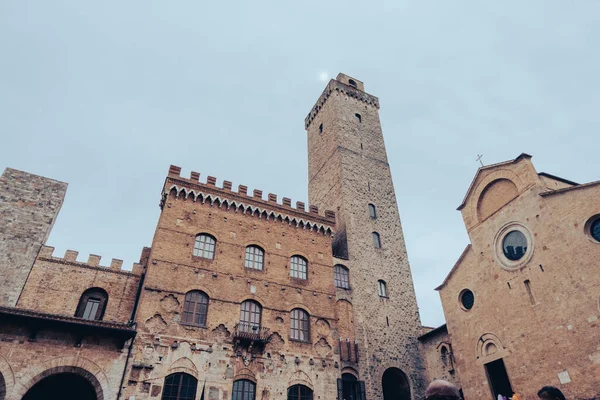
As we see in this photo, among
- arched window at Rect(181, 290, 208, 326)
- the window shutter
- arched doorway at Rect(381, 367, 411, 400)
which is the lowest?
the window shutter

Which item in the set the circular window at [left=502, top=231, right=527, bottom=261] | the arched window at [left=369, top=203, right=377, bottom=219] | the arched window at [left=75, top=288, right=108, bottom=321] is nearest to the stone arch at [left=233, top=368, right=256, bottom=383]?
the arched window at [left=75, top=288, right=108, bottom=321]

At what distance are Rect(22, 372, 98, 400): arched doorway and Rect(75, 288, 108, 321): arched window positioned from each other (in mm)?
2476

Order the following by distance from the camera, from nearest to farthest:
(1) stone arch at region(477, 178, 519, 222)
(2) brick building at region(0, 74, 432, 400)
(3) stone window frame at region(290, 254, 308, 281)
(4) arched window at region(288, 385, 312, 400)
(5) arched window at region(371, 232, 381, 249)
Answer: (2) brick building at region(0, 74, 432, 400), (4) arched window at region(288, 385, 312, 400), (1) stone arch at region(477, 178, 519, 222), (3) stone window frame at region(290, 254, 308, 281), (5) arched window at region(371, 232, 381, 249)

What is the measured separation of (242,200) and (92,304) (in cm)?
867

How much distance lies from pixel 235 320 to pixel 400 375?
10233 mm

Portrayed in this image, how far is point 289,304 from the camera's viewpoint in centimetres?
1953

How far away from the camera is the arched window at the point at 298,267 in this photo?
20.9m

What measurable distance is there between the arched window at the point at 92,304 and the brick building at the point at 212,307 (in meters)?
0.06

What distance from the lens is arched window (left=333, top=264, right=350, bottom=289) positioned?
22.5 metres

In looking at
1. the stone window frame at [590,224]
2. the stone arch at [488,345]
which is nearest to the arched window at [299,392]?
the stone arch at [488,345]

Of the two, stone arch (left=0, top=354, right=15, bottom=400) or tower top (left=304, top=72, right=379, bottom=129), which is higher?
tower top (left=304, top=72, right=379, bottom=129)

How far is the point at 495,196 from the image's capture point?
20.5m

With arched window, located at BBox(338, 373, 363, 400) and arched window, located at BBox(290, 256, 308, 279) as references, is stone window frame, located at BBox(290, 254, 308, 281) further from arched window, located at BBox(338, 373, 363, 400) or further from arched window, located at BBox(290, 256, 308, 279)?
arched window, located at BBox(338, 373, 363, 400)

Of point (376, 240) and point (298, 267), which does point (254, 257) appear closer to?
point (298, 267)
